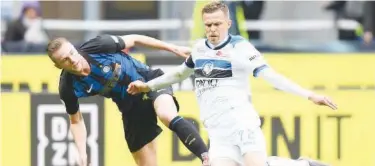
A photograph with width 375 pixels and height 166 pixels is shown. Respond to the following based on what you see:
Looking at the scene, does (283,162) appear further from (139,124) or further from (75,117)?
(75,117)

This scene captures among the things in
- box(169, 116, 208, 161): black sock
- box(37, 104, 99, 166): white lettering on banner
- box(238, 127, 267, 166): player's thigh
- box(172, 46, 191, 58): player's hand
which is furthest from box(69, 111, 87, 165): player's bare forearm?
box(37, 104, 99, 166): white lettering on banner

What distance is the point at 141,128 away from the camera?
1073 cm

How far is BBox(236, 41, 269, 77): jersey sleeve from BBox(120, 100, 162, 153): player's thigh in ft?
4.72

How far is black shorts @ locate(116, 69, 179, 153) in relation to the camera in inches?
412

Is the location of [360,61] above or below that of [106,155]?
above

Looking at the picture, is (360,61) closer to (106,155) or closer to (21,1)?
(106,155)

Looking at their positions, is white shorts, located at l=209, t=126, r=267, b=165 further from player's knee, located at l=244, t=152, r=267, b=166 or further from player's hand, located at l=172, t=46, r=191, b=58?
player's hand, located at l=172, t=46, r=191, b=58

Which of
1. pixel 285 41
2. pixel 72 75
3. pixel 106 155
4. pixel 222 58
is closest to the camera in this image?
pixel 222 58

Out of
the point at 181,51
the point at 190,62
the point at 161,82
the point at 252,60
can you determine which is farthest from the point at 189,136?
the point at 252,60

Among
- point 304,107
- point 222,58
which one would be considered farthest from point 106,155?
point 222,58

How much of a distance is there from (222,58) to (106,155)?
333 centimetres

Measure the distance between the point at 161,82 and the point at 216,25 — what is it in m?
0.78

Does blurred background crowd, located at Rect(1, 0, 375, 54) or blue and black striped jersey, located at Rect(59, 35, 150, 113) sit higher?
blurred background crowd, located at Rect(1, 0, 375, 54)

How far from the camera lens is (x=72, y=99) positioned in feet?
33.9
